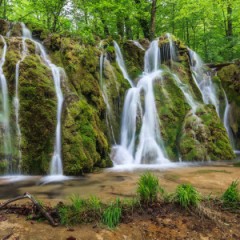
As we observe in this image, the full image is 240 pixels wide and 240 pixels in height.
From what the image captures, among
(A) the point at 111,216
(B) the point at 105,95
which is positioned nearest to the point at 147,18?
(B) the point at 105,95

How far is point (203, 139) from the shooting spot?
10789 millimetres

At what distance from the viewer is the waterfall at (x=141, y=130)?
1039 cm

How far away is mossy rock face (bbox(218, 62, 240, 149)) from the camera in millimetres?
14467

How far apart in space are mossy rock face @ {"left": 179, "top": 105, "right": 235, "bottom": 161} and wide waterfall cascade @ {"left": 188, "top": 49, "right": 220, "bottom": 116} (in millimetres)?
3283

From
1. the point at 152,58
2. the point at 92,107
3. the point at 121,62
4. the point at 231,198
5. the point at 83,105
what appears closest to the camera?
the point at 231,198

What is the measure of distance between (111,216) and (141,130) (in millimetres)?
7601

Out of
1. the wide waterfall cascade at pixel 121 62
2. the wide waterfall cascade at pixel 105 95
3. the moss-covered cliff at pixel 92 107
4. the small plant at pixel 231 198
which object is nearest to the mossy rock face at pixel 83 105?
Answer: the moss-covered cliff at pixel 92 107

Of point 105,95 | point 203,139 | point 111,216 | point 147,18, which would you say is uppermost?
point 147,18

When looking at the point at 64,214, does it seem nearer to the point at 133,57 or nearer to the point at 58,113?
the point at 58,113

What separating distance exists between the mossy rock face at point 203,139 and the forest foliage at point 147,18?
6.18 m

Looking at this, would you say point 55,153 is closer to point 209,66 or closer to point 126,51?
point 126,51

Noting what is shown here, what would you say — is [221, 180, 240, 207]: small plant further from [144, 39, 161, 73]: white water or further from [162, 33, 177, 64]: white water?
[162, 33, 177, 64]: white water

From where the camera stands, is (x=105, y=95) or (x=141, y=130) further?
(x=105, y=95)

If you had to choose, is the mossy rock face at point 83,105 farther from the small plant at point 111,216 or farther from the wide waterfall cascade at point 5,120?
the small plant at point 111,216
